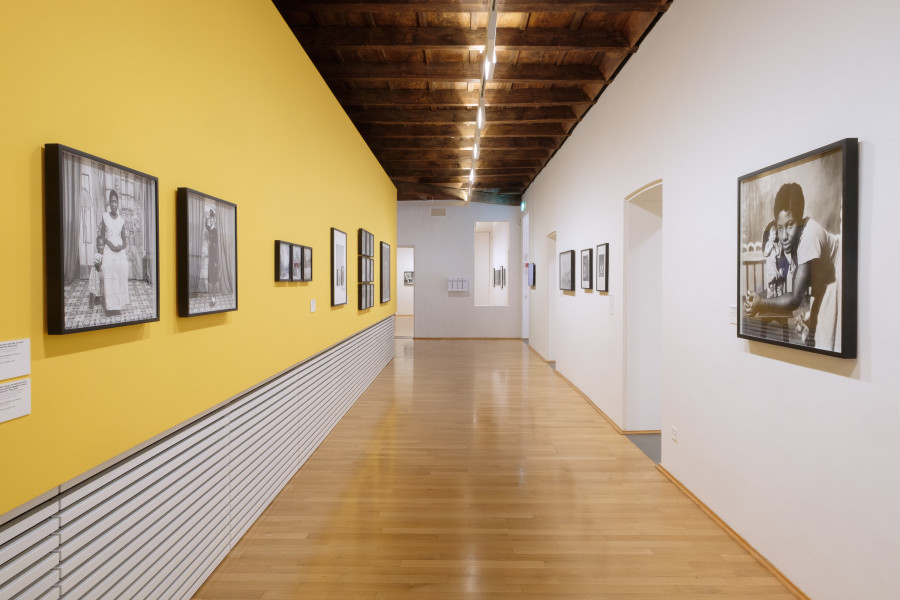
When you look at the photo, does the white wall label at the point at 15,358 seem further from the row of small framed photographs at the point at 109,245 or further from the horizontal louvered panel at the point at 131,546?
the horizontal louvered panel at the point at 131,546

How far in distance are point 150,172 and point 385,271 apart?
6.63 meters

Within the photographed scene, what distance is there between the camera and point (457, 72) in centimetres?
531

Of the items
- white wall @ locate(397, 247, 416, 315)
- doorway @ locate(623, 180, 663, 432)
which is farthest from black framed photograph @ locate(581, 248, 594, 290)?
white wall @ locate(397, 247, 416, 315)

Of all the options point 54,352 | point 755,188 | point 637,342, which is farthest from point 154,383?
point 637,342

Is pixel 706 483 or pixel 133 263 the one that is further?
pixel 706 483

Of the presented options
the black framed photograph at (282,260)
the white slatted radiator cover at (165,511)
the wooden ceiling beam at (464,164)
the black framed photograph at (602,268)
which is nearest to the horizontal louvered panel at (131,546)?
the white slatted radiator cover at (165,511)

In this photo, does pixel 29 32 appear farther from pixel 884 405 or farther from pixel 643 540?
pixel 643 540

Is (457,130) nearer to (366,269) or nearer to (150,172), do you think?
(366,269)

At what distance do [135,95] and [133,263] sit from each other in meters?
0.71

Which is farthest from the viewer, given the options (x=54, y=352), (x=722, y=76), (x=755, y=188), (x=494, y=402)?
(x=494, y=402)

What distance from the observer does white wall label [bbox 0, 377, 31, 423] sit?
133 centimetres

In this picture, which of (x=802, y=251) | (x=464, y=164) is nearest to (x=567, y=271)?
(x=464, y=164)

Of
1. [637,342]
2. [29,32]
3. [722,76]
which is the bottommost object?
[637,342]

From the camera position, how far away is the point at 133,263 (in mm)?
1851
